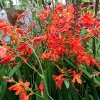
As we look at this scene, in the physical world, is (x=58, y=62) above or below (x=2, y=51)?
below

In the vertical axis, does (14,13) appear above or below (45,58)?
above

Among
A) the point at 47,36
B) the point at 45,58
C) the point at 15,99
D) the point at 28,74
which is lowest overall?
the point at 15,99

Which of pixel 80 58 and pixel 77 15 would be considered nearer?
pixel 80 58

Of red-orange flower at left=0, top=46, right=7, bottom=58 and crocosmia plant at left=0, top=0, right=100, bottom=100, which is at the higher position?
red-orange flower at left=0, top=46, right=7, bottom=58

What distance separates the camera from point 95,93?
148 centimetres

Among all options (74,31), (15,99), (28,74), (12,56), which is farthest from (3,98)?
(74,31)

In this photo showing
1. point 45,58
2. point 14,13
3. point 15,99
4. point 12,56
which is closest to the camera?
point 12,56

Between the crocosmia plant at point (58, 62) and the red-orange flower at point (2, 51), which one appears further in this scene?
the crocosmia plant at point (58, 62)

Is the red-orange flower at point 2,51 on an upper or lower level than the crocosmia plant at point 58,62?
upper

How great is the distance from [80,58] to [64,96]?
0.23 meters

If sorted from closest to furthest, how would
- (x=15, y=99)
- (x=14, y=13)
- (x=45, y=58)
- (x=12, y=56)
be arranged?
(x=12, y=56) → (x=45, y=58) → (x=15, y=99) → (x=14, y=13)

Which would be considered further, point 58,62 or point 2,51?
point 58,62

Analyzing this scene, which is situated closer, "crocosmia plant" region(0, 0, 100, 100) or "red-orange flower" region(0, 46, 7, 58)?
"red-orange flower" region(0, 46, 7, 58)

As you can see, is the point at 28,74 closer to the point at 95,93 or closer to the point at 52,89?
the point at 52,89
